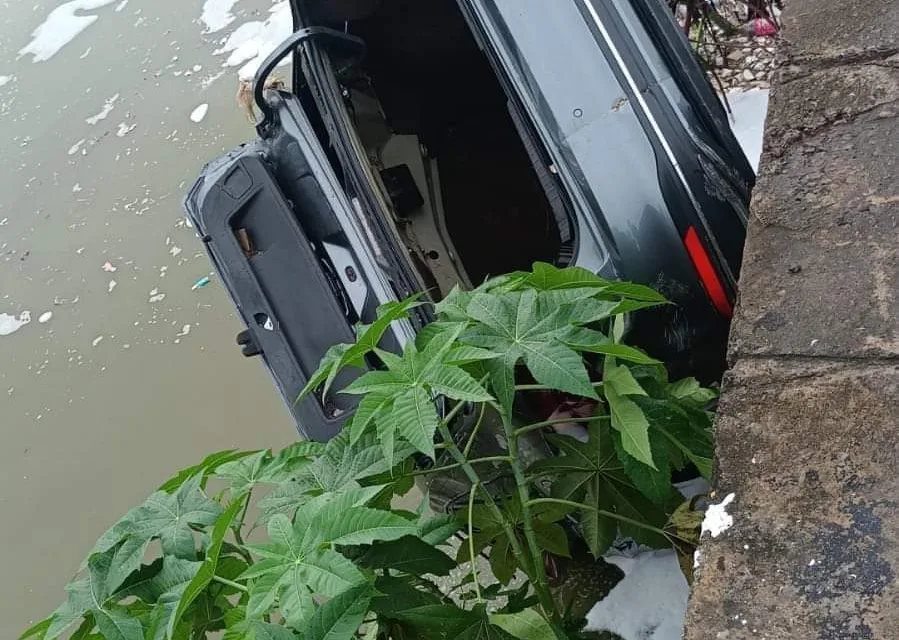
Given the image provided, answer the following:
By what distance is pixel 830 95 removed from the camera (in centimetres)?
115

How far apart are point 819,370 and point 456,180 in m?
2.63

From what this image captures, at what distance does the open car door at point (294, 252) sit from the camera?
2326 mm

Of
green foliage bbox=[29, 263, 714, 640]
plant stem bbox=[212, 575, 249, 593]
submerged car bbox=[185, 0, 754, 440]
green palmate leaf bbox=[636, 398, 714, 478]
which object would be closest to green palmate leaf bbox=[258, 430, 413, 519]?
green foliage bbox=[29, 263, 714, 640]

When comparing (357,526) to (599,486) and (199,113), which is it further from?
(199,113)

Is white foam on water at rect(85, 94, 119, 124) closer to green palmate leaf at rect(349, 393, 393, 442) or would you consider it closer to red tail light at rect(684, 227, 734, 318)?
red tail light at rect(684, 227, 734, 318)

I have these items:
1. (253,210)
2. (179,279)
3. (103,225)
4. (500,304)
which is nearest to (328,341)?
(253,210)

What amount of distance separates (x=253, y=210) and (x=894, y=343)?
73.5 inches

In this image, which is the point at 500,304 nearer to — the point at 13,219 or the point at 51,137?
the point at 13,219

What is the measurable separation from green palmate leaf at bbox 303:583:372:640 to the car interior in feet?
6.05

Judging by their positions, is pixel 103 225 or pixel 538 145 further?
pixel 103 225

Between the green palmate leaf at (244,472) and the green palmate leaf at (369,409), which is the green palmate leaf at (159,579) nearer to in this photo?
the green palmate leaf at (244,472)

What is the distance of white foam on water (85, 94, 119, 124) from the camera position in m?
6.09

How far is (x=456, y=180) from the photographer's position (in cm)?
345

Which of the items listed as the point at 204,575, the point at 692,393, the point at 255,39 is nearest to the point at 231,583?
the point at 204,575
